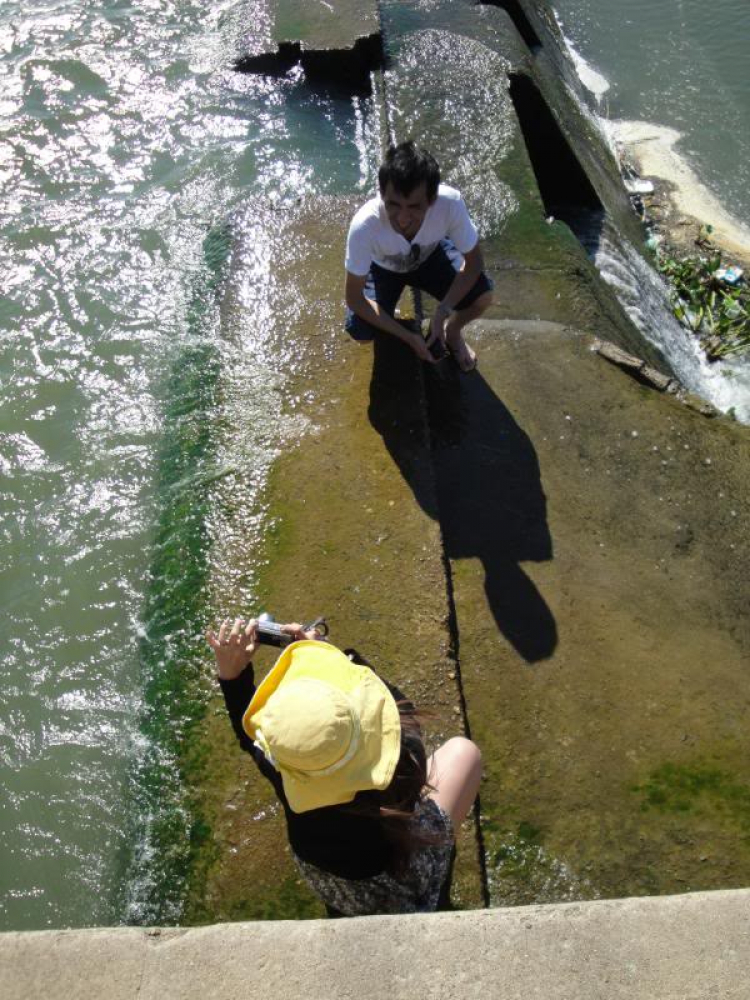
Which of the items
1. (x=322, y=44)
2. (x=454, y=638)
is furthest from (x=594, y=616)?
(x=322, y=44)

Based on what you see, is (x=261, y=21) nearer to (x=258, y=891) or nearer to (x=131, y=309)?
(x=131, y=309)

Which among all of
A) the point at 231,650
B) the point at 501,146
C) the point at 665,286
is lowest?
the point at 665,286

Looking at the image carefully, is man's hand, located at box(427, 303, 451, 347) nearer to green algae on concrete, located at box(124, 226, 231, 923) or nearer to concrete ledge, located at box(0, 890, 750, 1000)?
green algae on concrete, located at box(124, 226, 231, 923)

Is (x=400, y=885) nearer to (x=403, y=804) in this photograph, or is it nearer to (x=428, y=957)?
(x=403, y=804)

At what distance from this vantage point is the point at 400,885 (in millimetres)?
2465

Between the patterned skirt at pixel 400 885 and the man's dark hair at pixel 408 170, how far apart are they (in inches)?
85.3

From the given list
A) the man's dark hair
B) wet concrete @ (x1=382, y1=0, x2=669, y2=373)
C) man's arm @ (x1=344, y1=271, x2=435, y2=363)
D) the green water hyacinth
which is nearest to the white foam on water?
the green water hyacinth

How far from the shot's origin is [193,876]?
289cm

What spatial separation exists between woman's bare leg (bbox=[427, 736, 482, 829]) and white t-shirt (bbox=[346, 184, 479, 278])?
6.66 feet

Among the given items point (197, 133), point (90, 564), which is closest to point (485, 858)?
point (90, 564)

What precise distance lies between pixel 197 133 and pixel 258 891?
5229 mm

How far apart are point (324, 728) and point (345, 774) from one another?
5.7 inches

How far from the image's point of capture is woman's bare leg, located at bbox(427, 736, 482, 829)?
2660 millimetres

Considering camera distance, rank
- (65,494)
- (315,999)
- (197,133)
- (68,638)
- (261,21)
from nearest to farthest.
Answer: (315,999), (68,638), (65,494), (197,133), (261,21)
